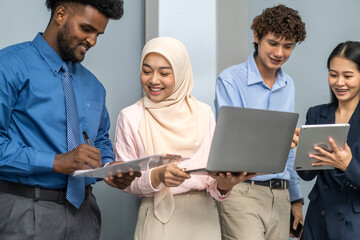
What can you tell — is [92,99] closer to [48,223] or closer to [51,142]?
[51,142]

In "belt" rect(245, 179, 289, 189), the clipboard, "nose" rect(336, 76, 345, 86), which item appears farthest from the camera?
"belt" rect(245, 179, 289, 189)

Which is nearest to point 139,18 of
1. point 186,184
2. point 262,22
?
point 262,22

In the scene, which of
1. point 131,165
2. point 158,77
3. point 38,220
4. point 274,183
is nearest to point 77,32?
point 158,77

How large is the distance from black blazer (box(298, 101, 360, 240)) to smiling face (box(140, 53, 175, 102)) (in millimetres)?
793

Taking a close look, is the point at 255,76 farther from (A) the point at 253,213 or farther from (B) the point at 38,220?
(B) the point at 38,220

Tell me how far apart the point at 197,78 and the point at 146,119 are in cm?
91

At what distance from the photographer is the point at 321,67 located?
4.22m

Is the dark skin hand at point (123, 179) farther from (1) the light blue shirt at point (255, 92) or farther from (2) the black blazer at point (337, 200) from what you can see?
(2) the black blazer at point (337, 200)

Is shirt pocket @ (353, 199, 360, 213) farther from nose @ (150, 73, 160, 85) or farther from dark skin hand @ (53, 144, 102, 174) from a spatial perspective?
dark skin hand @ (53, 144, 102, 174)

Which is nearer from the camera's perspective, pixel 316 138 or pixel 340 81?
pixel 316 138

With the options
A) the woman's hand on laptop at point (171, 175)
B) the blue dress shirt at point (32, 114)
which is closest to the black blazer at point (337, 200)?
the woman's hand on laptop at point (171, 175)

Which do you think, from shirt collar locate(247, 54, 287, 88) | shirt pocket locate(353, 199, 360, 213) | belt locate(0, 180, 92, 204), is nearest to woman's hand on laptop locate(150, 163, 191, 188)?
belt locate(0, 180, 92, 204)

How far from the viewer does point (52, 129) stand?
6.78ft

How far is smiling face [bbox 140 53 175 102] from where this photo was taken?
96.7 inches
